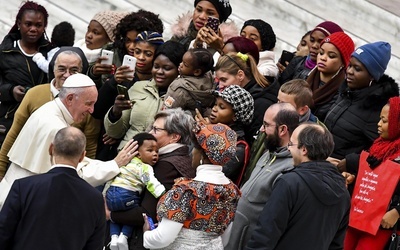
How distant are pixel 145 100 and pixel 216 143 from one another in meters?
1.76

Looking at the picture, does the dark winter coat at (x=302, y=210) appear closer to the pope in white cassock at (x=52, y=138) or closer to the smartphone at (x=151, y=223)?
the smartphone at (x=151, y=223)

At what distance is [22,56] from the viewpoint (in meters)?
9.27

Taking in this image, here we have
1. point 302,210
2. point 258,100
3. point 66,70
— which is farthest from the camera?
point 66,70

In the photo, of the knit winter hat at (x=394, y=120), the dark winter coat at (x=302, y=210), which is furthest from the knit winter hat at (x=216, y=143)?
the knit winter hat at (x=394, y=120)

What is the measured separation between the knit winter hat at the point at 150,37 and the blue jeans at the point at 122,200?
1798 mm

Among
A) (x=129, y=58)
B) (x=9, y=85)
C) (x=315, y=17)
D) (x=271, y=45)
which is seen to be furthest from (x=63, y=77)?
(x=315, y=17)

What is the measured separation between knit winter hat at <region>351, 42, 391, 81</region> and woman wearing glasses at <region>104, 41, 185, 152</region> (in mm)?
1422

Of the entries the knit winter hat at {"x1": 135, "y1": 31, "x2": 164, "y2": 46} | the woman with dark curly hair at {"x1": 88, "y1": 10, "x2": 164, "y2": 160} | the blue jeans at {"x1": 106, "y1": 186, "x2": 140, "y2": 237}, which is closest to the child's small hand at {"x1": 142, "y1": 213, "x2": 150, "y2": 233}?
the blue jeans at {"x1": 106, "y1": 186, "x2": 140, "y2": 237}

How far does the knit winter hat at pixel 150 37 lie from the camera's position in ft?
28.3

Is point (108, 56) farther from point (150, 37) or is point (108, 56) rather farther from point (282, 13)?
point (282, 13)

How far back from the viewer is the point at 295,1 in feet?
40.4

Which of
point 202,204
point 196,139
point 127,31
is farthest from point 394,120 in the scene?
point 127,31

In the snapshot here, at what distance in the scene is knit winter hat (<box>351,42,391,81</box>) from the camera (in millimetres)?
7656

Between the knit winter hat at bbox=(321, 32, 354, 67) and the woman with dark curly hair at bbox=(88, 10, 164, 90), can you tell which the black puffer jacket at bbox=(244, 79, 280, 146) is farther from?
the woman with dark curly hair at bbox=(88, 10, 164, 90)
